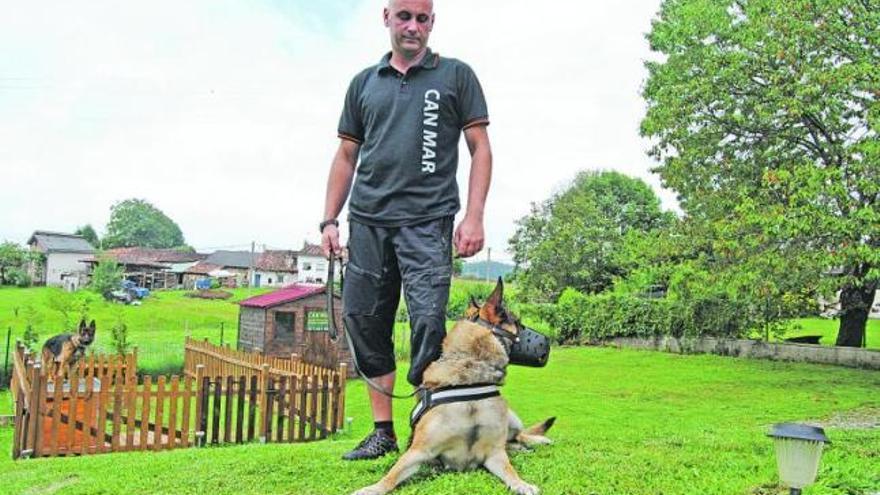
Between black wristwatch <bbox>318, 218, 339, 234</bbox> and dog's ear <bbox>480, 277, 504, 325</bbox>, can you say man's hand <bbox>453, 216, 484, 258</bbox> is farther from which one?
black wristwatch <bbox>318, 218, 339, 234</bbox>

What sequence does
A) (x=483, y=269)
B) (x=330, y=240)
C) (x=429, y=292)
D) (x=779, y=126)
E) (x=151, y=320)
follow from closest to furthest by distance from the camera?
(x=429, y=292) < (x=330, y=240) < (x=779, y=126) < (x=151, y=320) < (x=483, y=269)

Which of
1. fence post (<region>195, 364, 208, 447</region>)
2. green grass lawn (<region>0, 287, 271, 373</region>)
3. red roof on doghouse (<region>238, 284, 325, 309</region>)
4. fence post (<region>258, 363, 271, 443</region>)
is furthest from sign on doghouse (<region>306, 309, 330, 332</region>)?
fence post (<region>195, 364, 208, 447</region>)

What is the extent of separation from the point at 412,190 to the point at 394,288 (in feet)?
1.86

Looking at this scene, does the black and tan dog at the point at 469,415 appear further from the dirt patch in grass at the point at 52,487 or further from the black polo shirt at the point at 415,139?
the dirt patch in grass at the point at 52,487

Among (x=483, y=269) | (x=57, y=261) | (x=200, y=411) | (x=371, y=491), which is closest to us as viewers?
(x=371, y=491)

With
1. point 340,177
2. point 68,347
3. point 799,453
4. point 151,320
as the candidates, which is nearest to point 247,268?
point 151,320

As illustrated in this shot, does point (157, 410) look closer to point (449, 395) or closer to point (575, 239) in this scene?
point (449, 395)

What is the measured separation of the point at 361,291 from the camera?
13.0ft

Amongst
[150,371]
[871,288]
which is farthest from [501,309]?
[871,288]

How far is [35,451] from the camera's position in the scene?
902 cm

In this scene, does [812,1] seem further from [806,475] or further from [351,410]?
[806,475]

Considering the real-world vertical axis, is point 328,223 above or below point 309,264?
below

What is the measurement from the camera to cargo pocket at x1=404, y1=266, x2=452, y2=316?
3681 millimetres

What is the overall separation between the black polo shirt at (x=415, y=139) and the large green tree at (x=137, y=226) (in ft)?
330
